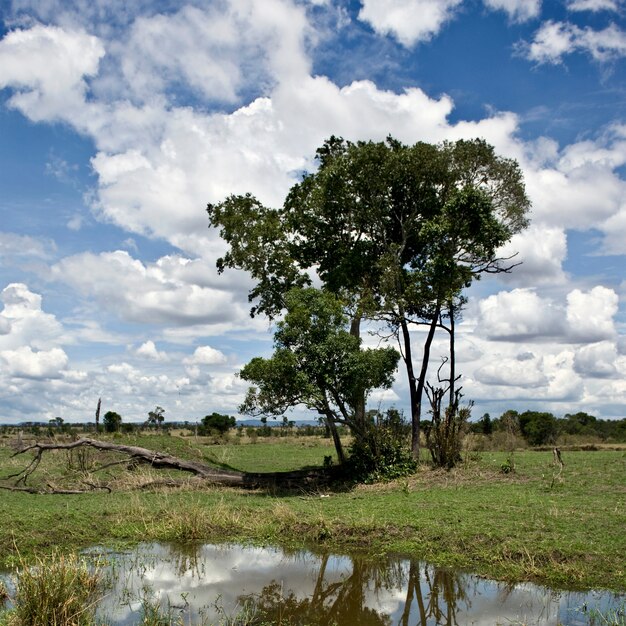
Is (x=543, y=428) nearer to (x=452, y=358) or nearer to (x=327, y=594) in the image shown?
(x=452, y=358)

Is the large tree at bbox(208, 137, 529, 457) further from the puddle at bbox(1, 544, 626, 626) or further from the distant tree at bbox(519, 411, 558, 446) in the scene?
the distant tree at bbox(519, 411, 558, 446)

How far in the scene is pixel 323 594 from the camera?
35.4ft

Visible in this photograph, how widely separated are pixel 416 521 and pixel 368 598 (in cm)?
442

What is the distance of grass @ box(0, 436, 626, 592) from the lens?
1181 cm

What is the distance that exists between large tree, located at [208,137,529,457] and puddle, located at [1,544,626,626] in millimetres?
11900

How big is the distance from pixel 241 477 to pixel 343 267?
31.5 feet

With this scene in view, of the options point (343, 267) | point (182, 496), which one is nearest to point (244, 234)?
point (343, 267)

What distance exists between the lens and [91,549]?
43.7 feet

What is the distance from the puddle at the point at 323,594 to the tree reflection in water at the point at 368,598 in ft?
0.05

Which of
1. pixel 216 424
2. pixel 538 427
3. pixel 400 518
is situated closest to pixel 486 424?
pixel 538 427

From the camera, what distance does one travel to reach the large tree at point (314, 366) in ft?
73.5

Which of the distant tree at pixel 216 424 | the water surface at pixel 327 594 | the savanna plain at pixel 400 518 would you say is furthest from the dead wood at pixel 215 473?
the distant tree at pixel 216 424

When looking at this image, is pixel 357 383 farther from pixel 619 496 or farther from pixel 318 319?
pixel 619 496

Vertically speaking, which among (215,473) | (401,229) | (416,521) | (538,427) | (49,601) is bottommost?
(416,521)
